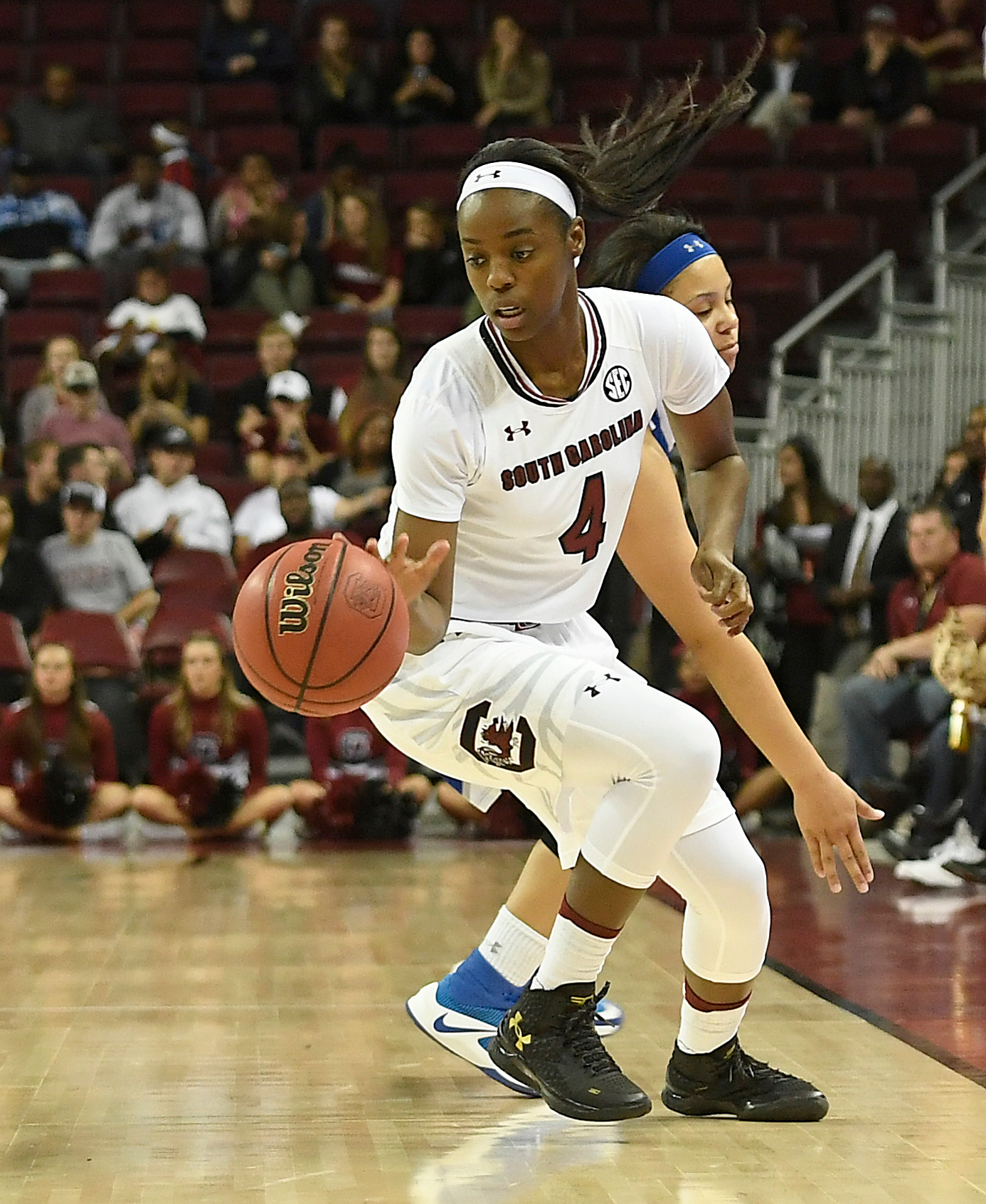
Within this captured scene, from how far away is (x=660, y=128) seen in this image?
11.9ft

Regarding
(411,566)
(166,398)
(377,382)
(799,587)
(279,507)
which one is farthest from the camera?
(166,398)

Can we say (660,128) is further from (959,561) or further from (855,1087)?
(959,561)

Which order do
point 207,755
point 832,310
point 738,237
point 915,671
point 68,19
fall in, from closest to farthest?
point 915,671 < point 207,755 < point 832,310 < point 738,237 < point 68,19

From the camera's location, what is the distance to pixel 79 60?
12.4 meters

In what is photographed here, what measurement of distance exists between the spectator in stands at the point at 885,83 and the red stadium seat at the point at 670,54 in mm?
972

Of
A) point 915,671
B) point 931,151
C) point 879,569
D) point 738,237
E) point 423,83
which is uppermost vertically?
point 423,83

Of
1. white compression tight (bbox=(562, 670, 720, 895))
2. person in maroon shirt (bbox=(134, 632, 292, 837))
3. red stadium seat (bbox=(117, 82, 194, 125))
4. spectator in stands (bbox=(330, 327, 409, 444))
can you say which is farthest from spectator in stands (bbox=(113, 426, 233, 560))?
white compression tight (bbox=(562, 670, 720, 895))

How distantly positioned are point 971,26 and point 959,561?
21.0ft

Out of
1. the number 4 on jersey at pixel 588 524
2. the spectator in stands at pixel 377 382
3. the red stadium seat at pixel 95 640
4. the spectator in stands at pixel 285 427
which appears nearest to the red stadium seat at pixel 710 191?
the spectator in stands at pixel 377 382

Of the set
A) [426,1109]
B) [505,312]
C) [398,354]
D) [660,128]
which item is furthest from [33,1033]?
[398,354]

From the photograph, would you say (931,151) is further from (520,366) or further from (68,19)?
(520,366)

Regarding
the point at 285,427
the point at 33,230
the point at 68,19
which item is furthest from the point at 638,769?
the point at 68,19

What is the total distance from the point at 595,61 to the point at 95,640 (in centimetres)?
588

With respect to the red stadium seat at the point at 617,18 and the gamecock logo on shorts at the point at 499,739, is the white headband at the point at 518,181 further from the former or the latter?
the red stadium seat at the point at 617,18
